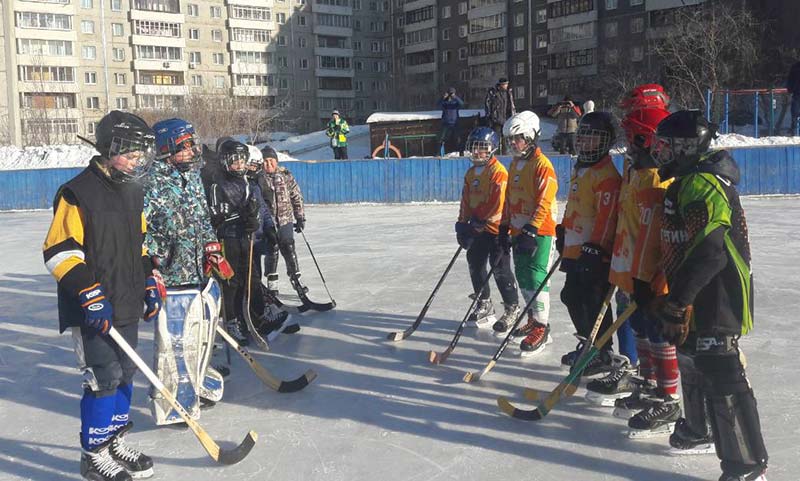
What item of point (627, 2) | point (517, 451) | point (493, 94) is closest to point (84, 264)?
point (517, 451)

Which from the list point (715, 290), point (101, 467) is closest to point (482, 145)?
point (715, 290)

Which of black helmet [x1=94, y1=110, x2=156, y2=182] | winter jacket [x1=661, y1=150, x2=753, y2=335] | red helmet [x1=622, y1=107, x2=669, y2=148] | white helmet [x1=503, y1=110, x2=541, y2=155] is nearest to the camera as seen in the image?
winter jacket [x1=661, y1=150, x2=753, y2=335]

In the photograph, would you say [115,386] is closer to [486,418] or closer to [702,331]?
[486,418]

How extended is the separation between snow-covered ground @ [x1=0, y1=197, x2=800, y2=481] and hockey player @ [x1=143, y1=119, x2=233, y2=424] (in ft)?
0.74

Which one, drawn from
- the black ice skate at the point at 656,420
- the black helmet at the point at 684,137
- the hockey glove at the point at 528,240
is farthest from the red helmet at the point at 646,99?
the black ice skate at the point at 656,420

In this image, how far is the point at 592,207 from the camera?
13.2 feet

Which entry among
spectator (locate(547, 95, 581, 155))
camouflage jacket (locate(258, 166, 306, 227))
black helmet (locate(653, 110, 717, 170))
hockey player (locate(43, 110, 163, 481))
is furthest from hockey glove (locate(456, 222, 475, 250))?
spectator (locate(547, 95, 581, 155))

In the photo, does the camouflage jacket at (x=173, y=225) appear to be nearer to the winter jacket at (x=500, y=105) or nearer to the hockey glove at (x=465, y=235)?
the hockey glove at (x=465, y=235)

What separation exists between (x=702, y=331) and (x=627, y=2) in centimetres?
4409

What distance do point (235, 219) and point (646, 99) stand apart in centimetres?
294

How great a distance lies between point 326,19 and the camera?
60.2m

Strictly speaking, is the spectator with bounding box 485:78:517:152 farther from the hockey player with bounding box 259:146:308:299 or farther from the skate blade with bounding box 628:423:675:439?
the skate blade with bounding box 628:423:675:439

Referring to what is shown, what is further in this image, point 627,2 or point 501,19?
point 501,19

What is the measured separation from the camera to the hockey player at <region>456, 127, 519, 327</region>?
5254mm
